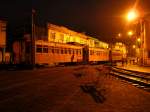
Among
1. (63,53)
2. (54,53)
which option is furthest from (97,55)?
(54,53)

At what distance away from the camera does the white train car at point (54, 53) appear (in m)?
25.9

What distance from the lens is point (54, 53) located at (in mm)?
28609

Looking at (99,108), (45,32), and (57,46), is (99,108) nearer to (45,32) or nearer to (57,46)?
(57,46)

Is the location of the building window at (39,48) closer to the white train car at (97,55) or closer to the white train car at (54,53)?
the white train car at (54,53)

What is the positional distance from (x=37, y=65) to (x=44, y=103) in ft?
62.7

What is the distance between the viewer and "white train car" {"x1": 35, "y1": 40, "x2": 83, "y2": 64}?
2590 centimetres

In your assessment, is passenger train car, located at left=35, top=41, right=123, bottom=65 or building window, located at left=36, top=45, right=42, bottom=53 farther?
passenger train car, located at left=35, top=41, right=123, bottom=65

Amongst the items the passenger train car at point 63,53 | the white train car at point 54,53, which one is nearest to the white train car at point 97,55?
the passenger train car at point 63,53

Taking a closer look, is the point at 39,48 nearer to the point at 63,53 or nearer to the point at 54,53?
the point at 54,53

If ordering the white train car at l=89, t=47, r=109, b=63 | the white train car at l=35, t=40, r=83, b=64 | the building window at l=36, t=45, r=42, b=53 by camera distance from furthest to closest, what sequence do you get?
the white train car at l=89, t=47, r=109, b=63
the white train car at l=35, t=40, r=83, b=64
the building window at l=36, t=45, r=42, b=53

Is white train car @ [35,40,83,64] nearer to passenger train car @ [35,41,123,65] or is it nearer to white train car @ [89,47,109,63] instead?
passenger train car @ [35,41,123,65]

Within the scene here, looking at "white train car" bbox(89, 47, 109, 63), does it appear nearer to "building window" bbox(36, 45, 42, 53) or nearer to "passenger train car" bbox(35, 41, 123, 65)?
"passenger train car" bbox(35, 41, 123, 65)

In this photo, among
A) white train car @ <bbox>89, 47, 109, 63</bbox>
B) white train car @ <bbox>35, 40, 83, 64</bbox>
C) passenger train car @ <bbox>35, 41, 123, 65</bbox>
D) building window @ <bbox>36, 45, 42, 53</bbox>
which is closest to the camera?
building window @ <bbox>36, 45, 42, 53</bbox>

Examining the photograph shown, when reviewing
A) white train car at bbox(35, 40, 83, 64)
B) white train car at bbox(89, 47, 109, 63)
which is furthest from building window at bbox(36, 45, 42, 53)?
white train car at bbox(89, 47, 109, 63)
